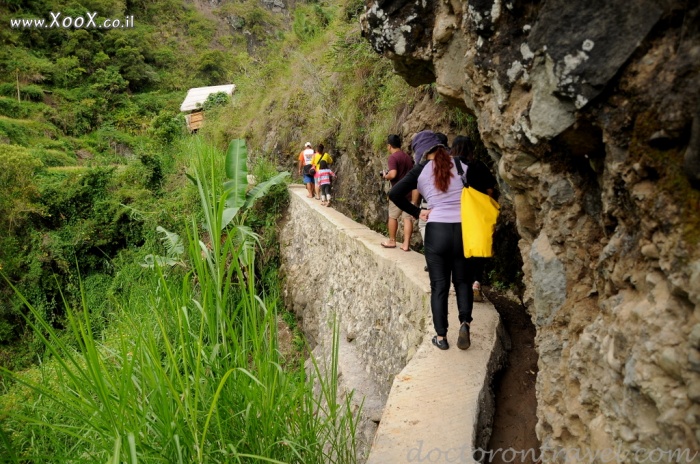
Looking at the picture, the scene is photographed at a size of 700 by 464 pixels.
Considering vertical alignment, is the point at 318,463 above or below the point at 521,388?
above

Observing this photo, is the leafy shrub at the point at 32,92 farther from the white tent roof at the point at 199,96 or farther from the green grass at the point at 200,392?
the green grass at the point at 200,392

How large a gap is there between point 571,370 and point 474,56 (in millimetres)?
1890

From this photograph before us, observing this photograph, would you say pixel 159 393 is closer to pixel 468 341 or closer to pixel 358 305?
pixel 468 341

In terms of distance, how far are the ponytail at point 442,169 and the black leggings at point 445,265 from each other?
1.05ft

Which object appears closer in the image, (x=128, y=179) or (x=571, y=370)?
(x=571, y=370)

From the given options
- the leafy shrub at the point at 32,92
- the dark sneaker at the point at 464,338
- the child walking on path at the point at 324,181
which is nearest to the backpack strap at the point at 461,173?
the dark sneaker at the point at 464,338

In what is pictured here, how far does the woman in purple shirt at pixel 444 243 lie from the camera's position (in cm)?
366

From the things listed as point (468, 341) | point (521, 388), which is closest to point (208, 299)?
point (468, 341)

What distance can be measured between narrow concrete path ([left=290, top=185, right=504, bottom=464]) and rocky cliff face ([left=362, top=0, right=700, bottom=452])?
60cm

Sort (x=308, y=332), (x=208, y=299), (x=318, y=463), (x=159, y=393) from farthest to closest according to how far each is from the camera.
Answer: (x=308, y=332)
(x=318, y=463)
(x=208, y=299)
(x=159, y=393)

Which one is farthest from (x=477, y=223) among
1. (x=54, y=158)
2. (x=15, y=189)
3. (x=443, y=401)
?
(x=54, y=158)

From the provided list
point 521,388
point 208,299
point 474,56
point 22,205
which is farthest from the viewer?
point 22,205

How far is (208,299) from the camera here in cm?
217

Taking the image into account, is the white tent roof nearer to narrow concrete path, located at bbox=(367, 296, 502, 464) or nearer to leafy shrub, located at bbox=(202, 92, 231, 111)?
leafy shrub, located at bbox=(202, 92, 231, 111)
